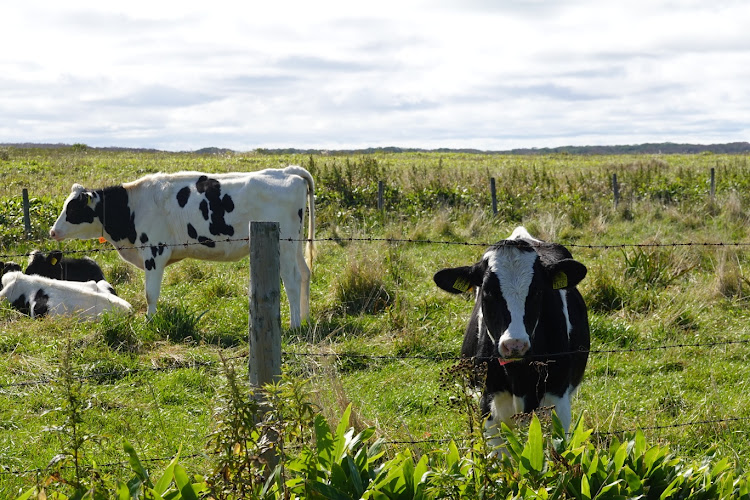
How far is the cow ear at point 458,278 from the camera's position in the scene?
4566mm

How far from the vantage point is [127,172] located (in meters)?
27.0

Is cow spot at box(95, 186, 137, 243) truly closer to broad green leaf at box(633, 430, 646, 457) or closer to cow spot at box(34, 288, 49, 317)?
cow spot at box(34, 288, 49, 317)

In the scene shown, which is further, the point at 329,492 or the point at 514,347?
the point at 514,347

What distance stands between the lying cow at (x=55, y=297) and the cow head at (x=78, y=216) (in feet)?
3.25

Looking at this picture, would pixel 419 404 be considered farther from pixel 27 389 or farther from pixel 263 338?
pixel 27 389

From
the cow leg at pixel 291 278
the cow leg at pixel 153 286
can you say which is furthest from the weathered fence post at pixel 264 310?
the cow leg at pixel 153 286

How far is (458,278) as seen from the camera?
15.1 feet

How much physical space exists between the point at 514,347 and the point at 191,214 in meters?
6.85

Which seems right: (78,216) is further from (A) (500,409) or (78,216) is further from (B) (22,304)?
(A) (500,409)

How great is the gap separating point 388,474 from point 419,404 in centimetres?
299

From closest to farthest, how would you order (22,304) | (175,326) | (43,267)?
(175,326) → (22,304) → (43,267)

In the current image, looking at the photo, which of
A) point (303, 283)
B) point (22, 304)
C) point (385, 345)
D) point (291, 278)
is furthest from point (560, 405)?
point (22, 304)

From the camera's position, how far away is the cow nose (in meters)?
3.90

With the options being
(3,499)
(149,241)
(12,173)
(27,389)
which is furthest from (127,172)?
(3,499)
